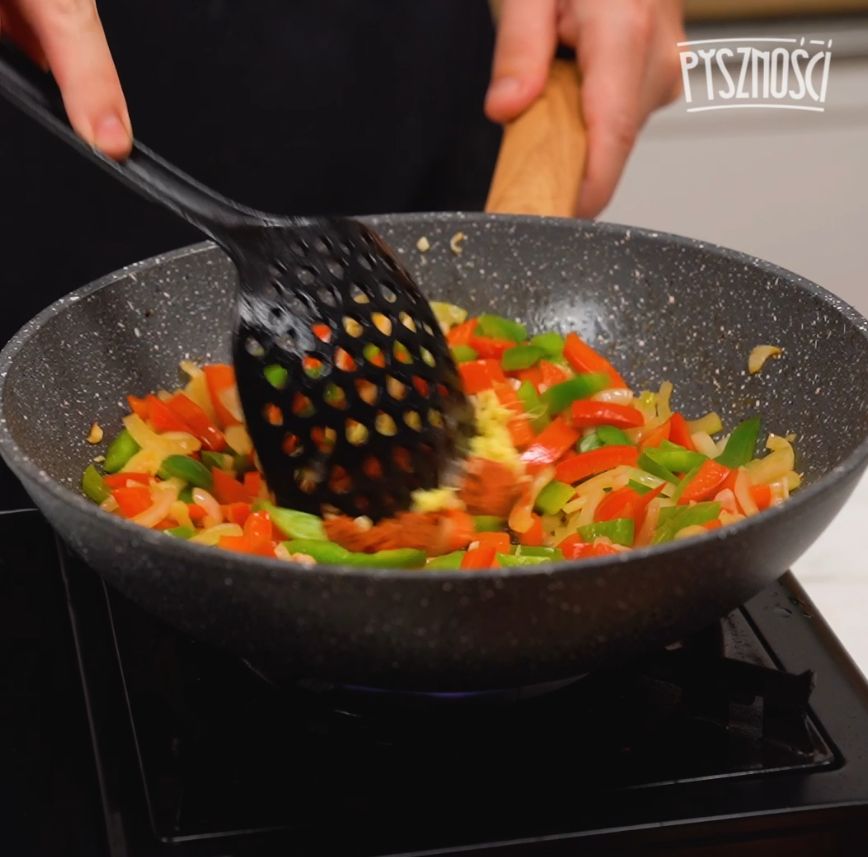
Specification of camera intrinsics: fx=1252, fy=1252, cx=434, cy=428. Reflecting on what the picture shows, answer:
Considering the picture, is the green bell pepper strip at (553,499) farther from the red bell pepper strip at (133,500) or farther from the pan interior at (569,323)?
the red bell pepper strip at (133,500)

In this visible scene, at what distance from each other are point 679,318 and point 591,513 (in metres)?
0.31

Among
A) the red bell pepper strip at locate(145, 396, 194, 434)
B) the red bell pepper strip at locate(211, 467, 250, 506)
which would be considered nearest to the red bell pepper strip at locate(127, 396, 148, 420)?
the red bell pepper strip at locate(145, 396, 194, 434)

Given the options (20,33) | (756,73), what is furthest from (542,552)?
(756,73)

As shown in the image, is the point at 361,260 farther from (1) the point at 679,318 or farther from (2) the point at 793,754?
(2) the point at 793,754

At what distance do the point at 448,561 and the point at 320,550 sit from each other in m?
0.09

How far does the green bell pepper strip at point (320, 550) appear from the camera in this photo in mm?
901

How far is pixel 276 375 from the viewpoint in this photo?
962mm

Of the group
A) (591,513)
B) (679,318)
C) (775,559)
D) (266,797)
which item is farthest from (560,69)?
(266,797)

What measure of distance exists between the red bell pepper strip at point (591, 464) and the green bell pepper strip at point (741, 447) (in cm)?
9

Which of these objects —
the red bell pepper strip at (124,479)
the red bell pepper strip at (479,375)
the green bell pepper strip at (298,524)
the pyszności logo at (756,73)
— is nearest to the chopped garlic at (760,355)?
the red bell pepper strip at (479,375)

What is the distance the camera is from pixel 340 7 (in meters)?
1.61

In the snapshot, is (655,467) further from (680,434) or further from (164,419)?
(164,419)

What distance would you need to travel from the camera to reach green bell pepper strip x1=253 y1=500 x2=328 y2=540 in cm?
94

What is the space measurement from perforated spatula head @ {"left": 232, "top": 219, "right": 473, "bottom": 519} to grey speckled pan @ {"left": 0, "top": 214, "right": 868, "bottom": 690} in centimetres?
18
